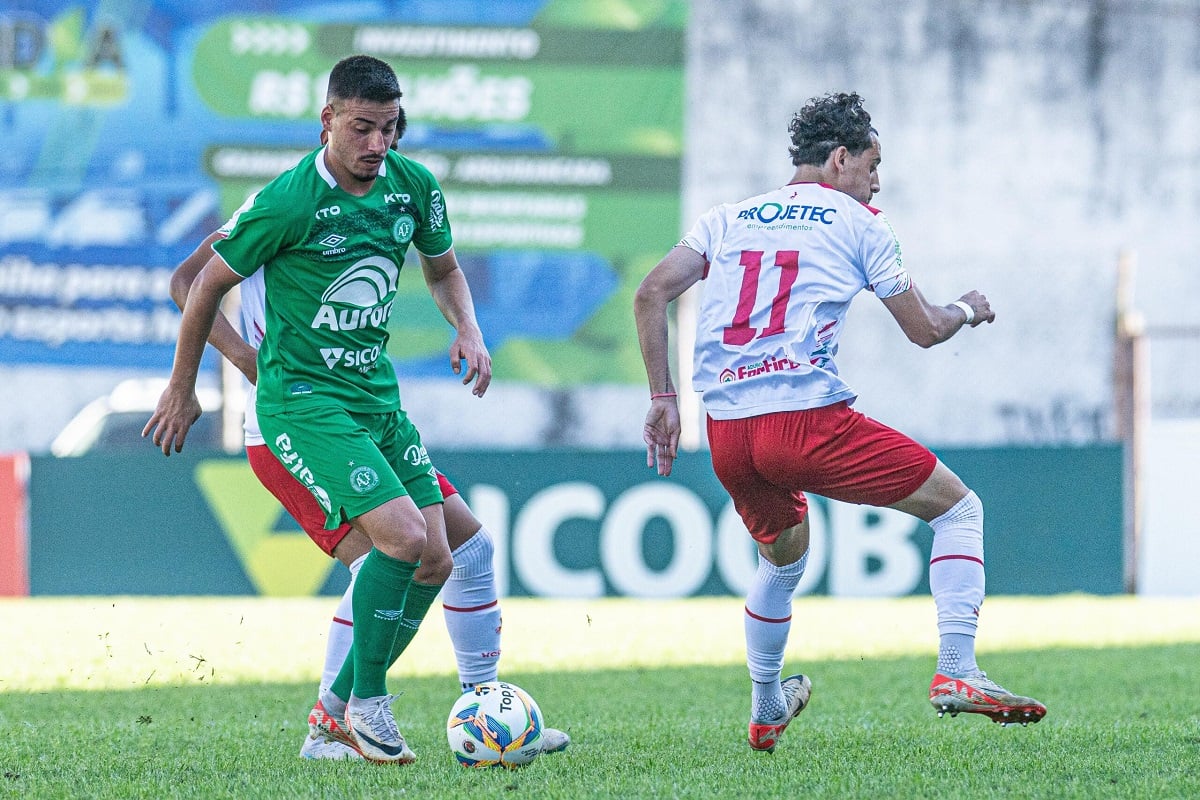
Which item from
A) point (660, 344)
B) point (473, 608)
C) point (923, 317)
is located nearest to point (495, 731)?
point (473, 608)

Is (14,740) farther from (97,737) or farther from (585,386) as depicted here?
(585,386)

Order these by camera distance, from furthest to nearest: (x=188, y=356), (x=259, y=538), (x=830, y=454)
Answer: (x=259, y=538) < (x=830, y=454) < (x=188, y=356)

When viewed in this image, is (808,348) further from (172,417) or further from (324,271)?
(172,417)

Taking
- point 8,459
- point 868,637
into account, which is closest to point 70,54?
point 8,459

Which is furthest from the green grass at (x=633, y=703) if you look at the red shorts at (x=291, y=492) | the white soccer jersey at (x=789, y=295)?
the white soccer jersey at (x=789, y=295)

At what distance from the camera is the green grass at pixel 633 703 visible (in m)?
4.59

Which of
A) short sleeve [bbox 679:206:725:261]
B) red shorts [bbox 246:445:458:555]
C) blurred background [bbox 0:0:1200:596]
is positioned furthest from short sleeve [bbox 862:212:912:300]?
blurred background [bbox 0:0:1200:596]

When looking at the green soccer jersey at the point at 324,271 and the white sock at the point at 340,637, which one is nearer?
the green soccer jersey at the point at 324,271

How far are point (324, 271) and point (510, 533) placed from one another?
6.87 metres

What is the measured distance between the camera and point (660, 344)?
17.2 ft

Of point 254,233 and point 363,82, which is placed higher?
point 363,82

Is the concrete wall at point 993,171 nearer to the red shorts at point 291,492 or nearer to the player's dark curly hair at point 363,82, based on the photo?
the red shorts at point 291,492

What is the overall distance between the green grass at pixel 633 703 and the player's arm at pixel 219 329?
Answer: 49.3 inches

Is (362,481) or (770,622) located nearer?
(362,481)
